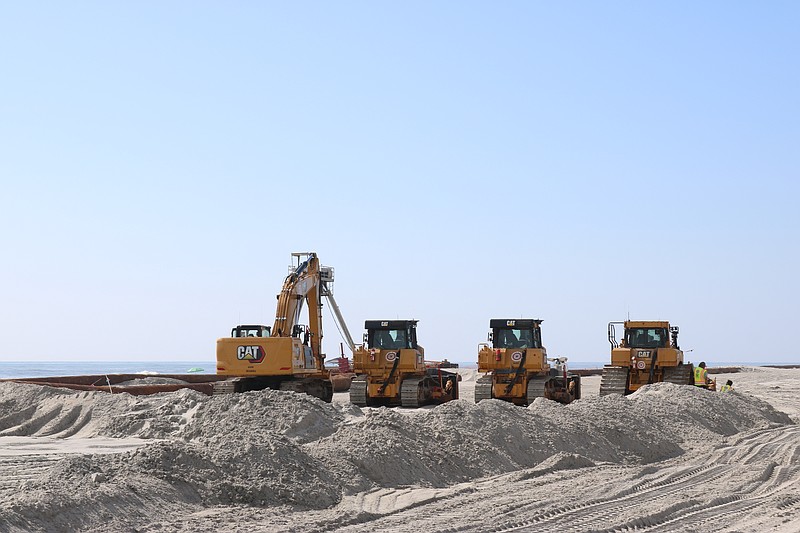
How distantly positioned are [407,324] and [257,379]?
508cm

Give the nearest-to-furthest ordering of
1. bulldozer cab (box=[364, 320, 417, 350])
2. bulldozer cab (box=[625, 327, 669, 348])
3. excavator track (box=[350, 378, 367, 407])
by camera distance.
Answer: excavator track (box=[350, 378, 367, 407]) → bulldozer cab (box=[364, 320, 417, 350]) → bulldozer cab (box=[625, 327, 669, 348])

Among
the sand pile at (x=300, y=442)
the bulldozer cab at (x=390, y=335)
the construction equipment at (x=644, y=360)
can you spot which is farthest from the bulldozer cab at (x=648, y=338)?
the bulldozer cab at (x=390, y=335)

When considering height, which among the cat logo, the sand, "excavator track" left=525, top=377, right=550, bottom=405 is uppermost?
the cat logo

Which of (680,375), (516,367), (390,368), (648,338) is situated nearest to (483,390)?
(516,367)

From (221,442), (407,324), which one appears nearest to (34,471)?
(221,442)

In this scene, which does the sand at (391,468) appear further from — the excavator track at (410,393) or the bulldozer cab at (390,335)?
the bulldozer cab at (390,335)

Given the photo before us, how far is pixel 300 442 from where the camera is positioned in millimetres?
17109

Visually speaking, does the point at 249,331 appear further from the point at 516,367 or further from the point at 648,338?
the point at 648,338

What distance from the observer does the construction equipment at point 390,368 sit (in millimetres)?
27812

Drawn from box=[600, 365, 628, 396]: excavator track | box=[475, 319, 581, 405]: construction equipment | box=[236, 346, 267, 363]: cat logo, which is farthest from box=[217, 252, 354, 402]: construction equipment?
box=[600, 365, 628, 396]: excavator track

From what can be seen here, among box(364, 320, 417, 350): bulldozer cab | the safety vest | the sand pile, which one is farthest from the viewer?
the safety vest

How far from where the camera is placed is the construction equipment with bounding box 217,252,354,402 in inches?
990

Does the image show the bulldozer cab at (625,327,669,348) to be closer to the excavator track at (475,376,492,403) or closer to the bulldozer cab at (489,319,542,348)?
the bulldozer cab at (489,319,542,348)

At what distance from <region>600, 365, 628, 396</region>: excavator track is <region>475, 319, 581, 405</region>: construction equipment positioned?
1899mm
